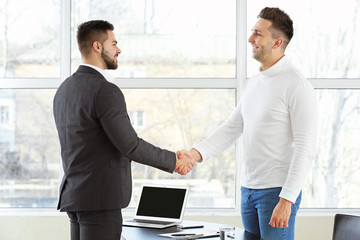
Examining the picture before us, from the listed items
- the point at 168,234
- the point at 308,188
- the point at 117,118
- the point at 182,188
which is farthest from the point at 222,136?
the point at 308,188

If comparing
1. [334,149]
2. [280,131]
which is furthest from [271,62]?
[334,149]

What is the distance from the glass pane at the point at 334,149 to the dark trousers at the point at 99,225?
2.49 m

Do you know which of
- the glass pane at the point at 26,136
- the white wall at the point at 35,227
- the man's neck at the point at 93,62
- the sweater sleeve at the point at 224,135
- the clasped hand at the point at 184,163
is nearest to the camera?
the man's neck at the point at 93,62

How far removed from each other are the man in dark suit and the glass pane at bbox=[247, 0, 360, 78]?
7.31 feet

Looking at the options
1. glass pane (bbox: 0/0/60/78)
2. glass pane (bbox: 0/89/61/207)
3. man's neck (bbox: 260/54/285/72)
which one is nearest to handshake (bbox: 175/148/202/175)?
man's neck (bbox: 260/54/285/72)

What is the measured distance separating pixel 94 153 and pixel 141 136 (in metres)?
2.07

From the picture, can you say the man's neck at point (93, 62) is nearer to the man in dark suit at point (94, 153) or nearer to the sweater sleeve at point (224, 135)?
the man in dark suit at point (94, 153)

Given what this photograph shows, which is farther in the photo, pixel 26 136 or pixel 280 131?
pixel 26 136

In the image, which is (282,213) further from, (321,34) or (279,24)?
(321,34)

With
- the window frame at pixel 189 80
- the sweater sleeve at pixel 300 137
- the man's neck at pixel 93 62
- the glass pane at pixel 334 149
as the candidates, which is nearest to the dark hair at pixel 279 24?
the sweater sleeve at pixel 300 137

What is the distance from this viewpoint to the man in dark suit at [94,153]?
240 centimetres

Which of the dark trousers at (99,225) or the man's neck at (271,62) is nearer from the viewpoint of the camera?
the dark trousers at (99,225)

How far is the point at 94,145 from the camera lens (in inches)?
95.3

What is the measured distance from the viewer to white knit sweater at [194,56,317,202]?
8.03ft
